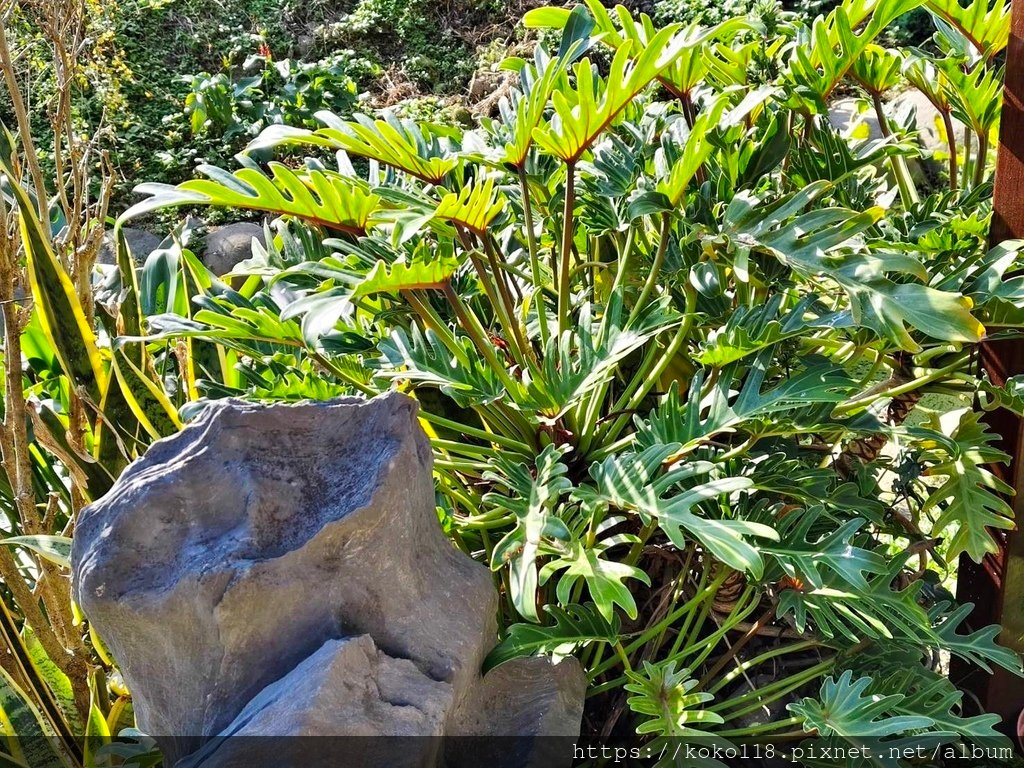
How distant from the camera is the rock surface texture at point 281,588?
102cm

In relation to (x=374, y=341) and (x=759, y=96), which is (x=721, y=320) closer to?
(x=759, y=96)

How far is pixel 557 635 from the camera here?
1.23 meters

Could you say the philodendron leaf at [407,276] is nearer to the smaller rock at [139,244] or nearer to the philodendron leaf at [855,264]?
the philodendron leaf at [855,264]

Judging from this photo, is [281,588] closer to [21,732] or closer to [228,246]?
[21,732]

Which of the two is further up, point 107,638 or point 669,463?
point 107,638

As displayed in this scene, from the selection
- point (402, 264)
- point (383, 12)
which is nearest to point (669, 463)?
point (402, 264)

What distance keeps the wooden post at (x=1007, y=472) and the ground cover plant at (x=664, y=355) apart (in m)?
0.04

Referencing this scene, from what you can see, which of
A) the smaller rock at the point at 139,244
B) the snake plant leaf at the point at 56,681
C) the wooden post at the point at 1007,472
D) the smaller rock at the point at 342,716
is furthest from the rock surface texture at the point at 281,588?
the smaller rock at the point at 139,244

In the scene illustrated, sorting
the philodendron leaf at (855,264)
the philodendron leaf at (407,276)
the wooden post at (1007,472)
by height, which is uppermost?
the philodendron leaf at (407,276)

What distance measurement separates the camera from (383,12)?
598cm

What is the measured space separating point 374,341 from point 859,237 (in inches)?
29.2

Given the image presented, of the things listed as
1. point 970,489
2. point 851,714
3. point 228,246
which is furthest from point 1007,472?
point 228,246

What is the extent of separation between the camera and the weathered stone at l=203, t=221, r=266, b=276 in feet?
15.3

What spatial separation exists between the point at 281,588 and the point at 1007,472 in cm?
114
